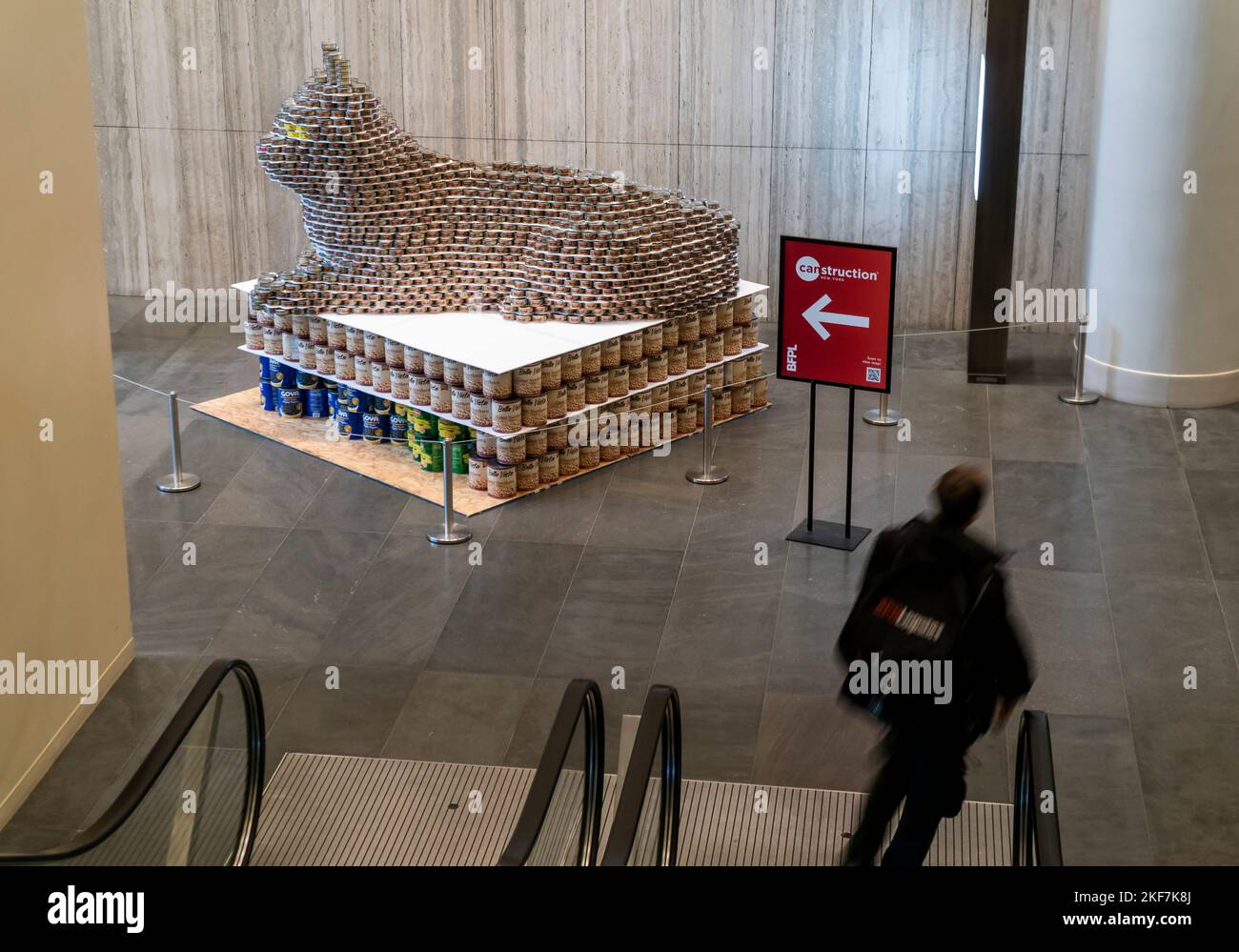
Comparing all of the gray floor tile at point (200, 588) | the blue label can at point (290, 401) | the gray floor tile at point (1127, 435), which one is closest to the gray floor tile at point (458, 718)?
the gray floor tile at point (200, 588)

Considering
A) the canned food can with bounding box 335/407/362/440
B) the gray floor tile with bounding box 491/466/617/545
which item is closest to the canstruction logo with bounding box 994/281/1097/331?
the gray floor tile with bounding box 491/466/617/545

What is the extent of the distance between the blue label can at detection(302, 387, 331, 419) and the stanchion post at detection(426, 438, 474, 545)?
2271 millimetres

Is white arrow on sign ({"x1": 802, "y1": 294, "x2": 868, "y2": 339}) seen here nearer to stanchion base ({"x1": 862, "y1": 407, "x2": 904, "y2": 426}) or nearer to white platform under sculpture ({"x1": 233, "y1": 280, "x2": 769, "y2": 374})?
white platform under sculpture ({"x1": 233, "y1": 280, "x2": 769, "y2": 374})

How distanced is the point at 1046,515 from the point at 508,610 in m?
3.46

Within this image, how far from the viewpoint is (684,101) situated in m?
13.1

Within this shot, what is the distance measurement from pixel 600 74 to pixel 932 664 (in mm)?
9111

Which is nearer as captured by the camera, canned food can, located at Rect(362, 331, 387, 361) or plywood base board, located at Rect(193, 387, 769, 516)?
plywood base board, located at Rect(193, 387, 769, 516)

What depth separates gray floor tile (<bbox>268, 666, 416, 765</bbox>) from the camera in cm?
719

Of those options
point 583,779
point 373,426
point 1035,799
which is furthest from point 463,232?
point 1035,799

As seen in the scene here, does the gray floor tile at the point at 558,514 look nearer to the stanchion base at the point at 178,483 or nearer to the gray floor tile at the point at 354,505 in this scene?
the gray floor tile at the point at 354,505

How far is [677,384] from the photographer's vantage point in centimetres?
1092

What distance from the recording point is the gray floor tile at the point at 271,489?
9688 millimetres

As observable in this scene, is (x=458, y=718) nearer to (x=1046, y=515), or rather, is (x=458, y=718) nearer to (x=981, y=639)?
(x=981, y=639)

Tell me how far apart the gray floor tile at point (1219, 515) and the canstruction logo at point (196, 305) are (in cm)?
830
